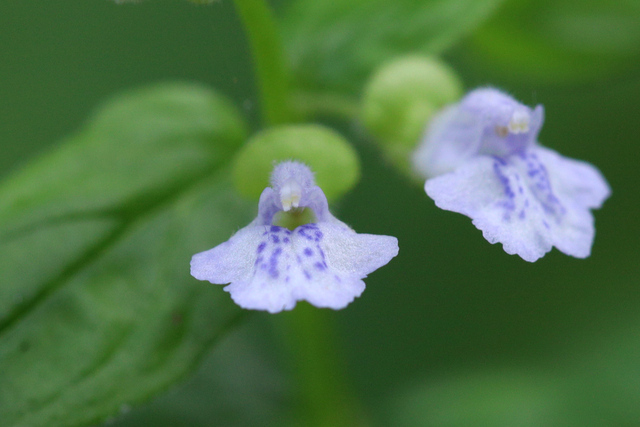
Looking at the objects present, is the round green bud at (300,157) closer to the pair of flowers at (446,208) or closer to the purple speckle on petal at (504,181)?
the pair of flowers at (446,208)

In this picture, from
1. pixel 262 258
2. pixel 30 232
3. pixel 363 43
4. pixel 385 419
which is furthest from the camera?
pixel 385 419

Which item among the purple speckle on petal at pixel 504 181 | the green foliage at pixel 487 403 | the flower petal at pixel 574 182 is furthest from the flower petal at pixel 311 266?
the green foliage at pixel 487 403

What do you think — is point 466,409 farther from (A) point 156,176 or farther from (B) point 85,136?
(B) point 85,136

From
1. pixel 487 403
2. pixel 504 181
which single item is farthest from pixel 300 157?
pixel 487 403

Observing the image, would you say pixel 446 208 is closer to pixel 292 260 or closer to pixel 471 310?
pixel 292 260

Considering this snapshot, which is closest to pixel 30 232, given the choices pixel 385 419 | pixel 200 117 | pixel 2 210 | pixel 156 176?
pixel 2 210

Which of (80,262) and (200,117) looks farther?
(200,117)
